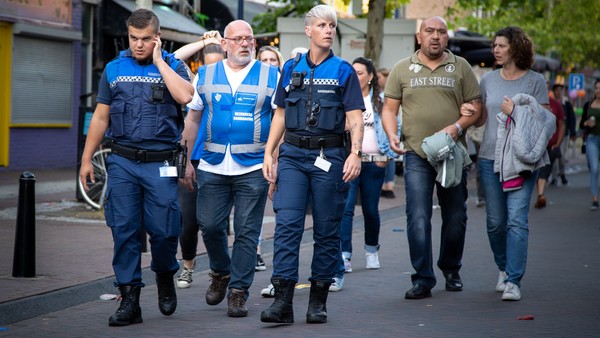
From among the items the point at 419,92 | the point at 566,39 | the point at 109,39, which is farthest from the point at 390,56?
the point at 566,39

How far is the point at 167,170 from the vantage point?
7047mm

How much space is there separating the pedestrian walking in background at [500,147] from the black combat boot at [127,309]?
2713 millimetres

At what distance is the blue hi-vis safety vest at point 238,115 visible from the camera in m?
7.41

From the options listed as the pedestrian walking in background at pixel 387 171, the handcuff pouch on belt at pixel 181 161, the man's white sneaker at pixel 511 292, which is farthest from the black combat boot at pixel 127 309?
the pedestrian walking in background at pixel 387 171

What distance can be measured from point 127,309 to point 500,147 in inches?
117

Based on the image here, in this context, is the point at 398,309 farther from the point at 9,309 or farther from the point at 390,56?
the point at 390,56

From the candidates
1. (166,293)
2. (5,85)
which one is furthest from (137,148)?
(5,85)

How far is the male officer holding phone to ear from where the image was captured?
6969mm

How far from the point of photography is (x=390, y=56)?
24.0 metres

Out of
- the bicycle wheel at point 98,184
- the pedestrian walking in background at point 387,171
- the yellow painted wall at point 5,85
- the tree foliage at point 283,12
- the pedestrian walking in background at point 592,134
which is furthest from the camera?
the tree foliage at point 283,12

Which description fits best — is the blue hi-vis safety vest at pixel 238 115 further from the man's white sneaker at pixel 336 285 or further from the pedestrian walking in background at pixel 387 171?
the pedestrian walking in background at pixel 387 171

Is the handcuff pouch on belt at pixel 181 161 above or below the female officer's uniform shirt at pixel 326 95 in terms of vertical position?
below

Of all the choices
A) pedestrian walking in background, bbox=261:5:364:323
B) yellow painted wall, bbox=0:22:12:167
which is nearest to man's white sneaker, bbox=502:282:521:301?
pedestrian walking in background, bbox=261:5:364:323

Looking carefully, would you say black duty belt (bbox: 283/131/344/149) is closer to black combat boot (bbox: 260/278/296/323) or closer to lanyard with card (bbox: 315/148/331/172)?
lanyard with card (bbox: 315/148/331/172)
